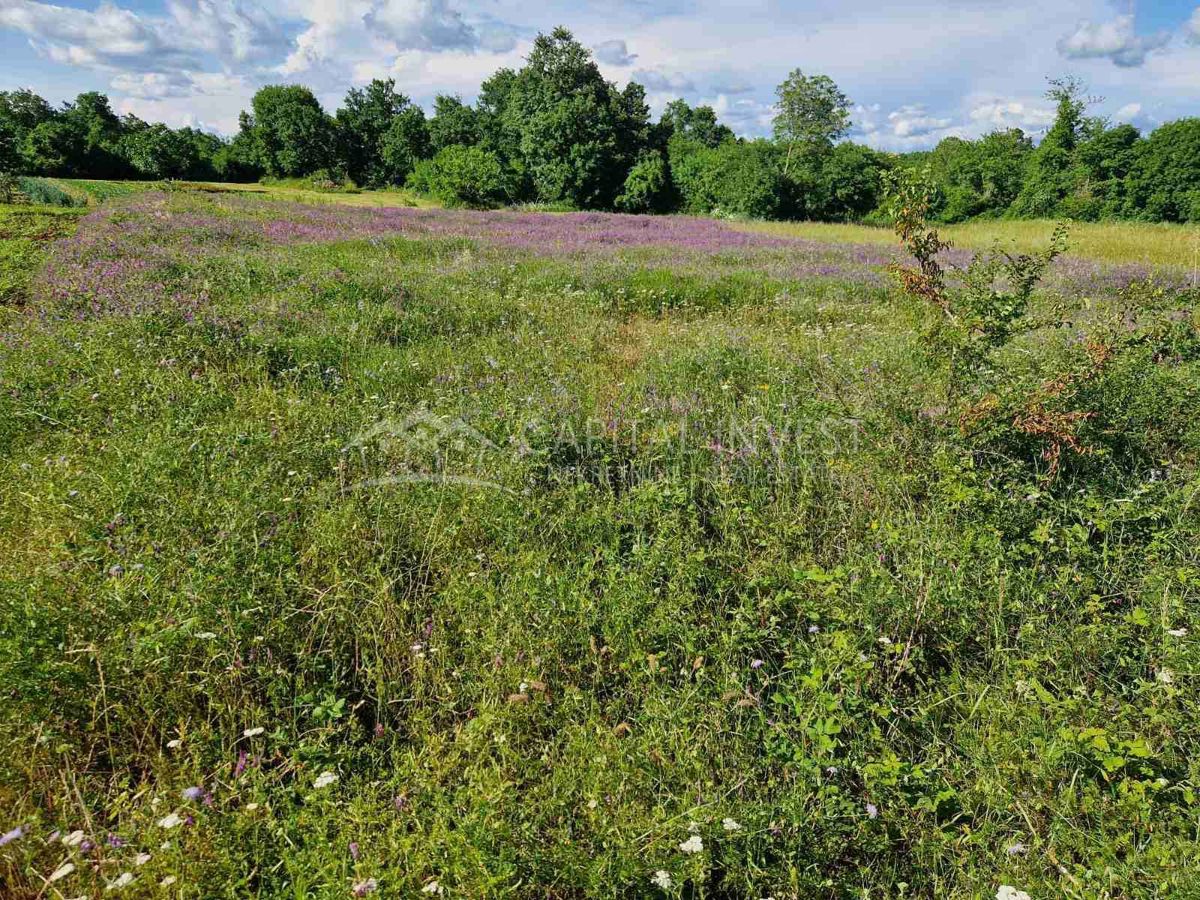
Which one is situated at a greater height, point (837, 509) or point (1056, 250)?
point (1056, 250)

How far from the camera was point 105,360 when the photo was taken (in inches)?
228

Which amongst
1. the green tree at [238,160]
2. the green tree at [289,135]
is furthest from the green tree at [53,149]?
the green tree at [289,135]

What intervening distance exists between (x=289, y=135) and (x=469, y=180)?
4089 centimetres

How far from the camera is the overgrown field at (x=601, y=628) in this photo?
2.10m

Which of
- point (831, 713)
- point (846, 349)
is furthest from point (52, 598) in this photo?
point (846, 349)

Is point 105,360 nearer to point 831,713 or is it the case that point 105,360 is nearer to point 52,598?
point 52,598

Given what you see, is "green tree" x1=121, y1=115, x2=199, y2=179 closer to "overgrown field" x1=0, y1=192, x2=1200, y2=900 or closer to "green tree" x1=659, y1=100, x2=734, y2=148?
"green tree" x1=659, y1=100, x2=734, y2=148

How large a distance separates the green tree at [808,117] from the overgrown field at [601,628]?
50084 millimetres

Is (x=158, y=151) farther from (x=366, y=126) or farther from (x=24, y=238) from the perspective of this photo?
(x=24, y=238)

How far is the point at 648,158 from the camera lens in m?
50.2

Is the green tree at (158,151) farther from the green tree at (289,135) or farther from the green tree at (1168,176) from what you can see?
the green tree at (1168,176)

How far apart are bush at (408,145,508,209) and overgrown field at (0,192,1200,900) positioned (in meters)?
40.2

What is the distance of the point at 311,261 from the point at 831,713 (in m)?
12.2

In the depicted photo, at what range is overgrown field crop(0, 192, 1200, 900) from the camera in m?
2.10
